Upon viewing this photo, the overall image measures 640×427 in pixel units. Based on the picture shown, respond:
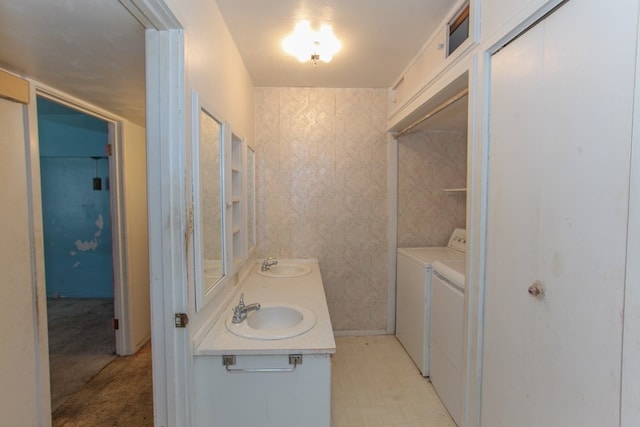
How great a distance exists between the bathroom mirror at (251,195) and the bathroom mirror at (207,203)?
894 mm

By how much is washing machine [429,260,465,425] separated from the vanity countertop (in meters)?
0.76

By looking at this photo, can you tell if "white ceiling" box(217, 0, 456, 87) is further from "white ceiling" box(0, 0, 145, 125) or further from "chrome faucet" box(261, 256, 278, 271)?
"chrome faucet" box(261, 256, 278, 271)

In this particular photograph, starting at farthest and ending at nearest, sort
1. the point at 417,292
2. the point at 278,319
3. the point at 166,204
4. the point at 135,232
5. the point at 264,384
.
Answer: the point at 135,232 < the point at 417,292 < the point at 278,319 < the point at 264,384 < the point at 166,204

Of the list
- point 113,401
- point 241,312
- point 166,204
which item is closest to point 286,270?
point 241,312

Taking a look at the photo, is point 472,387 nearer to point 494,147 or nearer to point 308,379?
point 308,379

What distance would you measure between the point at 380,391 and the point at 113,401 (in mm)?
1800

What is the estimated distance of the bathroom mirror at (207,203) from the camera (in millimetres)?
1227

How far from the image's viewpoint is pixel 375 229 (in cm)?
285

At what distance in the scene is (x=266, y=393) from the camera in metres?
1.31

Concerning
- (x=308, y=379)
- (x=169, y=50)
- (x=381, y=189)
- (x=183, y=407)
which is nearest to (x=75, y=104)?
(x=169, y=50)

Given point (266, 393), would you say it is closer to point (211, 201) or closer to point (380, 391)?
point (211, 201)

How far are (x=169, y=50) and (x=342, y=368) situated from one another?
2345 millimetres

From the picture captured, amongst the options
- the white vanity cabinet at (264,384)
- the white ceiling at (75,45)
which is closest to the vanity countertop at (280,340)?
the white vanity cabinet at (264,384)

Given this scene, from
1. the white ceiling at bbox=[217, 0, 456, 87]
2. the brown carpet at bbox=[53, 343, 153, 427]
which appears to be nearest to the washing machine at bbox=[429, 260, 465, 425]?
the white ceiling at bbox=[217, 0, 456, 87]
